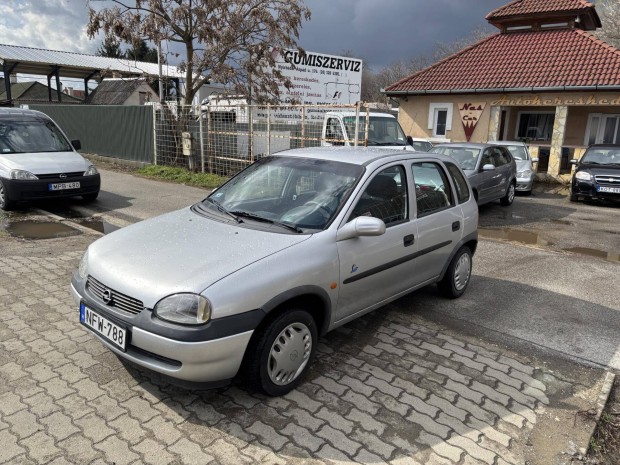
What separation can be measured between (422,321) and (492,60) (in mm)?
16356

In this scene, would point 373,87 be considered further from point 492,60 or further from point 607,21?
point 492,60

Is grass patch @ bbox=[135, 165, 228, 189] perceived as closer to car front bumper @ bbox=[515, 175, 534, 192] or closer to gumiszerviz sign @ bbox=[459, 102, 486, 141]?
car front bumper @ bbox=[515, 175, 534, 192]

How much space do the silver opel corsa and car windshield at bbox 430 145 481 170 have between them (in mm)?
6096

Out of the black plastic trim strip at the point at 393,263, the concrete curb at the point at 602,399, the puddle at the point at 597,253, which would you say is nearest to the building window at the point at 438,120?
the puddle at the point at 597,253

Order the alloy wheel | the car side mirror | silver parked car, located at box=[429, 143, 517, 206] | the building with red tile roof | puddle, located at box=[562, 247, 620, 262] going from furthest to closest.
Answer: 1. the building with red tile roof
2. silver parked car, located at box=[429, 143, 517, 206]
3. puddle, located at box=[562, 247, 620, 262]
4. the car side mirror
5. the alloy wheel

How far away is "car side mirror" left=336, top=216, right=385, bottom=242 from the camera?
3488 millimetres

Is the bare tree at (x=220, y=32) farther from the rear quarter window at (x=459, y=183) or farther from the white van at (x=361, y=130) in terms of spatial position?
the rear quarter window at (x=459, y=183)

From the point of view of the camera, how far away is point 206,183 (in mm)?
12758

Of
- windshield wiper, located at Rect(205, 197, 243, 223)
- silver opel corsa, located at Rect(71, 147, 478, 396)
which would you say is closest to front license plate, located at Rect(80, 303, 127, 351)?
silver opel corsa, located at Rect(71, 147, 478, 396)

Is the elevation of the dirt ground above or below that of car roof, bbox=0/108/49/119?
below

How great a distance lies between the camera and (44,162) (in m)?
8.83

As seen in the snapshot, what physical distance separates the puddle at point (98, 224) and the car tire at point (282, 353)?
567 centimetres

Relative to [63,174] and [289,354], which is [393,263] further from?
[63,174]

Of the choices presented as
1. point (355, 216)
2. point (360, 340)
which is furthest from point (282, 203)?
point (360, 340)
